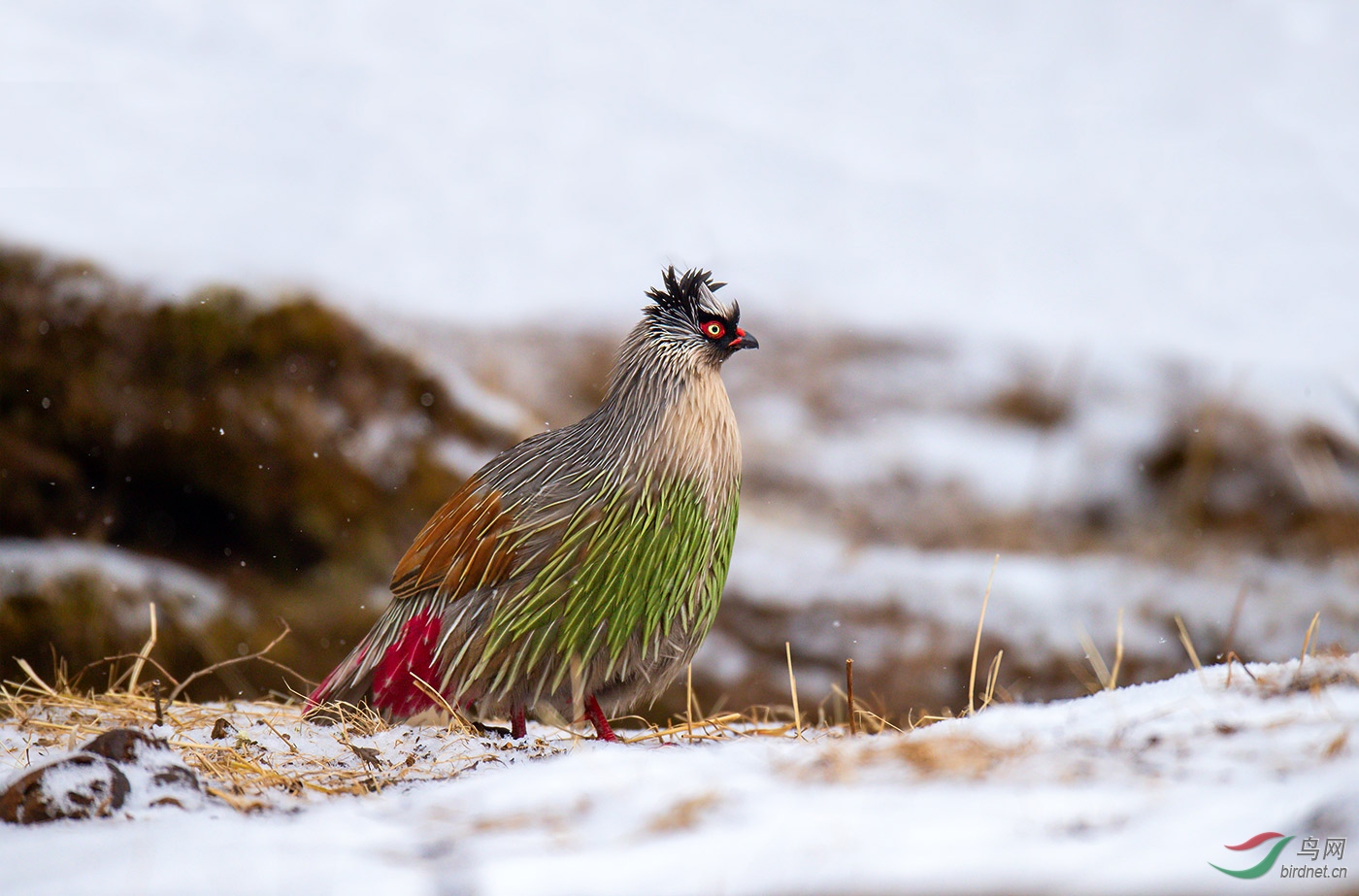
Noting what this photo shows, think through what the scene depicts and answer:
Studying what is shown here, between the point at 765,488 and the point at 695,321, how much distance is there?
3.09m

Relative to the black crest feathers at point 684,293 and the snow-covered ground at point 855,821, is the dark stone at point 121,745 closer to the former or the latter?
the snow-covered ground at point 855,821

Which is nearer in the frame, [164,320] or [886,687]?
[164,320]

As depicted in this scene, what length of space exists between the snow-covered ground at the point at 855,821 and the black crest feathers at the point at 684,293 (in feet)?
5.20

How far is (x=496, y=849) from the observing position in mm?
1588

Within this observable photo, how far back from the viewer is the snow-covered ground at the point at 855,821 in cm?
141

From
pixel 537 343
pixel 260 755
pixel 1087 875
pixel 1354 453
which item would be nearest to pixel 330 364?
pixel 537 343

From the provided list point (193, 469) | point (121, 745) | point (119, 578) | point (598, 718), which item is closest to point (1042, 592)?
Answer: point (598, 718)

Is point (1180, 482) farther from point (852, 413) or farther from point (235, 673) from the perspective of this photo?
point (235, 673)

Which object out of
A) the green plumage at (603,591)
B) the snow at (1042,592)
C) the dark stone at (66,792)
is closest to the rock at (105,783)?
the dark stone at (66,792)

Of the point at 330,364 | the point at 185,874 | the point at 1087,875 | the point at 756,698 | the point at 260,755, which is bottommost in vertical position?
the point at 756,698

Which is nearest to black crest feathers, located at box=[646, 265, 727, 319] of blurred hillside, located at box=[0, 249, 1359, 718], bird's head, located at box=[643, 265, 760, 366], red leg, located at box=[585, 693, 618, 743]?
bird's head, located at box=[643, 265, 760, 366]

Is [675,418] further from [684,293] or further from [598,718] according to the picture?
[598,718]

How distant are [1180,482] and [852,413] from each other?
199cm

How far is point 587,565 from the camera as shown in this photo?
9.49 ft
